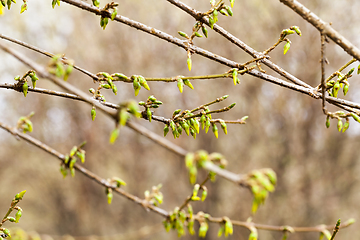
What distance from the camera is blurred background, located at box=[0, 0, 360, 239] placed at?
209 inches

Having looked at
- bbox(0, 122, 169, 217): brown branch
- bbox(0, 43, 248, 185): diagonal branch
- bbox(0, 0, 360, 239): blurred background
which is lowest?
bbox(0, 43, 248, 185): diagonal branch

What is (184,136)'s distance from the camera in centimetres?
567

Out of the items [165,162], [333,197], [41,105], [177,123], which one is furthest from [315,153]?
[41,105]

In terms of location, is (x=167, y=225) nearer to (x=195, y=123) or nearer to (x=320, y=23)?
(x=195, y=123)

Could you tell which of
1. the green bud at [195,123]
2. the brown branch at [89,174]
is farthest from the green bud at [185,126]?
the brown branch at [89,174]

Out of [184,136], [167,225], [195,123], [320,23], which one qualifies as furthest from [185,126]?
[184,136]

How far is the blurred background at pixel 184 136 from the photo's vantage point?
209 inches

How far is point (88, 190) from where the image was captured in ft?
22.3

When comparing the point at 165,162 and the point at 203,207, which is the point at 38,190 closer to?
the point at 165,162

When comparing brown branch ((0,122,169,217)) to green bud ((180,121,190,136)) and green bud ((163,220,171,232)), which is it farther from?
green bud ((180,121,190,136))

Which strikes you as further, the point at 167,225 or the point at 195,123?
the point at 167,225

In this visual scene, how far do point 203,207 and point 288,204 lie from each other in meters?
1.69

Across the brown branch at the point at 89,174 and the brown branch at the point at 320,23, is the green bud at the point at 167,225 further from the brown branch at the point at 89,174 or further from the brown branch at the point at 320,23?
the brown branch at the point at 320,23

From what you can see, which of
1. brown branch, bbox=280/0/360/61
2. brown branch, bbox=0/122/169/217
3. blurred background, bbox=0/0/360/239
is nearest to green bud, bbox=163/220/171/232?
brown branch, bbox=0/122/169/217
